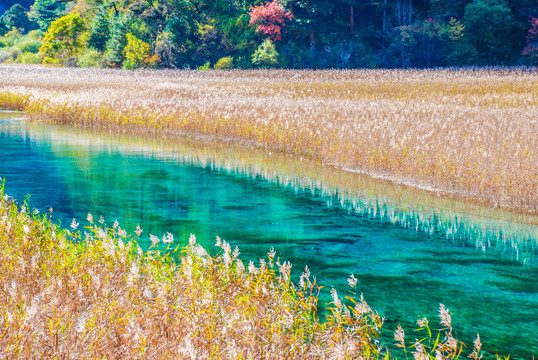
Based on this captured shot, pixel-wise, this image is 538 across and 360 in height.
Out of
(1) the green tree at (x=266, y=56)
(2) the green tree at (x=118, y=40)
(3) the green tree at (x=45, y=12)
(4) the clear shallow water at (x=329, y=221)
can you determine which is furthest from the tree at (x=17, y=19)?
(4) the clear shallow water at (x=329, y=221)

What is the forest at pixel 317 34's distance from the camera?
136ft

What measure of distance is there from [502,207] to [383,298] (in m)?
4.36

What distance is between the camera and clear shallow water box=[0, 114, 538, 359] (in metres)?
6.09

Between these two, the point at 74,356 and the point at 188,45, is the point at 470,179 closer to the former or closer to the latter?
the point at 74,356

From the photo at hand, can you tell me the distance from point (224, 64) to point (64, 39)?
18.6 metres

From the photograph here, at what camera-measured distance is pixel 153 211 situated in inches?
377

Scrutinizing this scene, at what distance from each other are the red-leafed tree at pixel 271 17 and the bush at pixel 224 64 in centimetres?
278

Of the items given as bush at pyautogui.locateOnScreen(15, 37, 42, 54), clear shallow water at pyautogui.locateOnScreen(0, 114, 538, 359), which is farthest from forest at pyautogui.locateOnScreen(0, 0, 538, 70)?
clear shallow water at pyautogui.locateOnScreen(0, 114, 538, 359)

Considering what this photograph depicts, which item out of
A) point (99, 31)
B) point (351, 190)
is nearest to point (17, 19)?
point (99, 31)

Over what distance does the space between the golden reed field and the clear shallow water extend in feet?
1.79

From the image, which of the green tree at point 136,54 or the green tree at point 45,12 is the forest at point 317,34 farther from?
the green tree at point 45,12

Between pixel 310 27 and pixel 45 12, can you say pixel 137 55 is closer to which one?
pixel 310 27

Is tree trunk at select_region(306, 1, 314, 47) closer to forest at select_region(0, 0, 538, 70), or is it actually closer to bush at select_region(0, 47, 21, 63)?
forest at select_region(0, 0, 538, 70)

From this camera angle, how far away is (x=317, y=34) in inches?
1871
